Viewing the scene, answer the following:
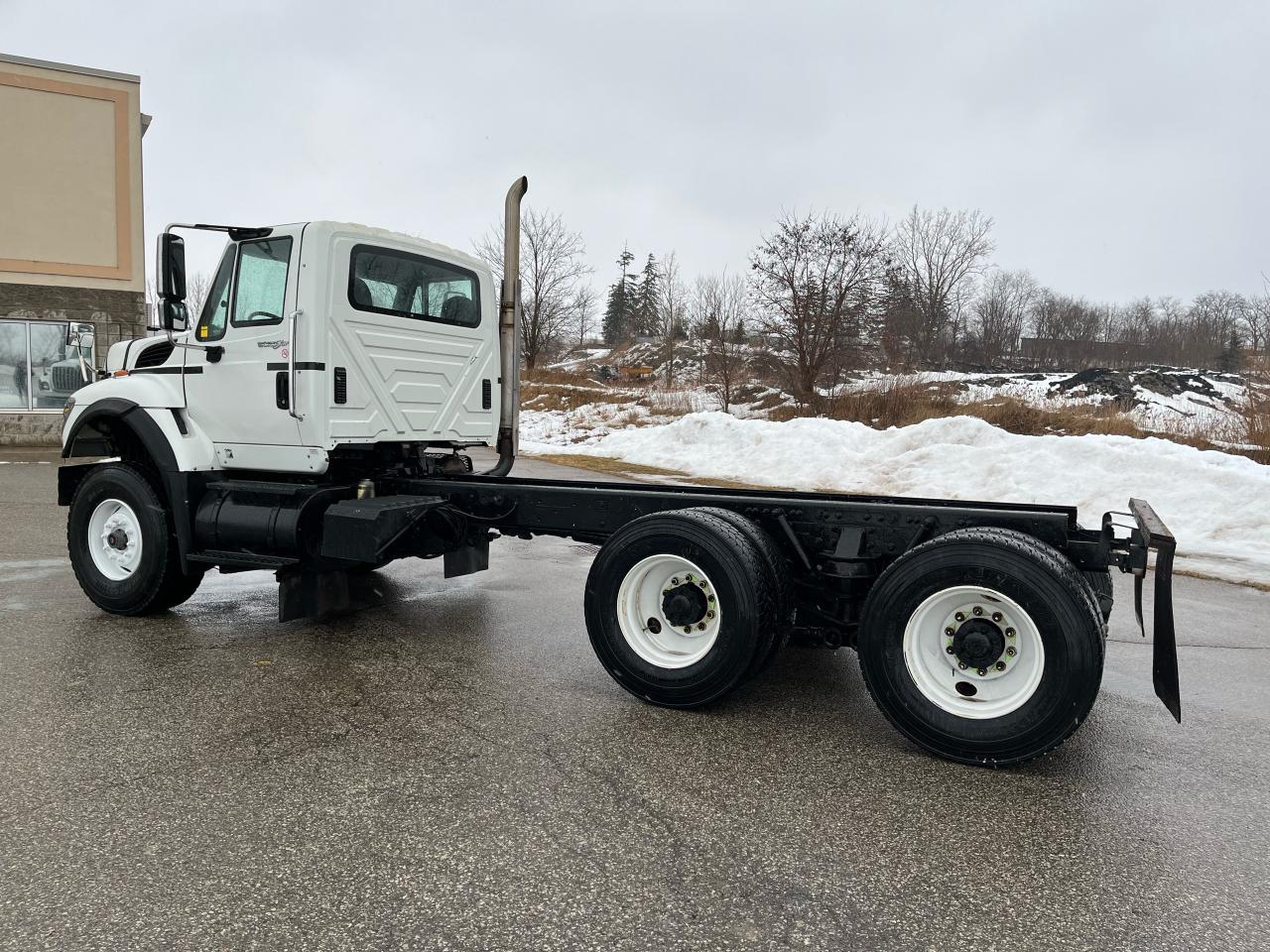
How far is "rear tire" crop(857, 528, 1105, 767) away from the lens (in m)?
3.76

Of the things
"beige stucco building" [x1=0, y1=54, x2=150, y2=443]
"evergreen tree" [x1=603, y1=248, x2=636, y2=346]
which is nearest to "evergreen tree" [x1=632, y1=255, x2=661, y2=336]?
"evergreen tree" [x1=603, y1=248, x2=636, y2=346]

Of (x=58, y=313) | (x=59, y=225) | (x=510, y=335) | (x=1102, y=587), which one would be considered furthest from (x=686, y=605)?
(x=59, y=225)

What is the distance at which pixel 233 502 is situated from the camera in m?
6.09

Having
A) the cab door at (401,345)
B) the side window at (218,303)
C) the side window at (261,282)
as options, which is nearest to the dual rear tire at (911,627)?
the cab door at (401,345)

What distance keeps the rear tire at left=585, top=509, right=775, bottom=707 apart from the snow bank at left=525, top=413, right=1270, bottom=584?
6.75 meters

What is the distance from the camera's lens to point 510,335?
7.12 meters

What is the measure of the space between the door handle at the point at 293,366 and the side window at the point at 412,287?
0.38 m

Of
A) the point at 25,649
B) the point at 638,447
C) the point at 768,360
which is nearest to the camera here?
the point at 25,649

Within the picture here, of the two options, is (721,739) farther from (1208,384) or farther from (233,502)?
(1208,384)

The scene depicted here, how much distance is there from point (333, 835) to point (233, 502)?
137 inches

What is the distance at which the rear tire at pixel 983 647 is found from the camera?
3762 mm

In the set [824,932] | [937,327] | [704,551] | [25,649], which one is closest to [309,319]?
[25,649]

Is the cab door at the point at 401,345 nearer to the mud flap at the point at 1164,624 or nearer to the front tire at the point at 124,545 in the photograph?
the front tire at the point at 124,545

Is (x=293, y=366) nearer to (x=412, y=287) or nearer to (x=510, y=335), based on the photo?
(x=412, y=287)
